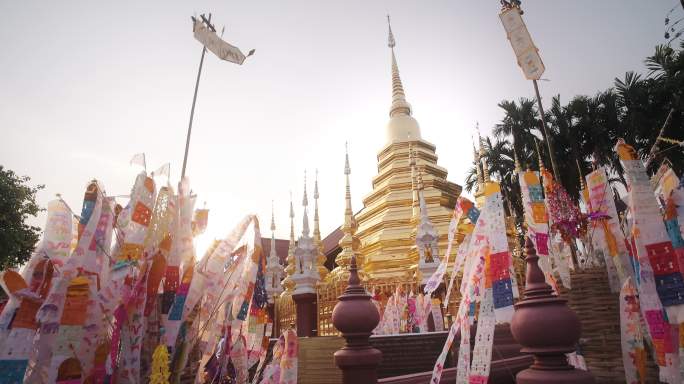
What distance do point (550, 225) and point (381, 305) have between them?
5987 millimetres

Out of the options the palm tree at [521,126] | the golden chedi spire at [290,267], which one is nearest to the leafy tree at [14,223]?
the golden chedi spire at [290,267]

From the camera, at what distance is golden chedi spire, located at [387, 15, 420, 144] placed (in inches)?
798

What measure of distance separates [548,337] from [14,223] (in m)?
20.9

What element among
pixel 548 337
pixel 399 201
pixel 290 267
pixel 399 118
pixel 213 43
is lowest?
pixel 548 337

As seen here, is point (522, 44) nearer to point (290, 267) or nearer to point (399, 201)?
point (290, 267)

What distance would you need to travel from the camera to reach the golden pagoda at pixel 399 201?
1502cm

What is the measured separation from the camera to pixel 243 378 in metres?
2.73

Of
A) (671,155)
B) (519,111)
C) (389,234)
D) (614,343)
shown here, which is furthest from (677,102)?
(614,343)

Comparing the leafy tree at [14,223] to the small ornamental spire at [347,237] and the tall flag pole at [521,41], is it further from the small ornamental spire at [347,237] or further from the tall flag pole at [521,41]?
the tall flag pole at [521,41]

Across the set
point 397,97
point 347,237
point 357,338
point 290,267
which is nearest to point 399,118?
point 397,97

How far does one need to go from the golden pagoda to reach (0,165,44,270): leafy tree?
1419cm

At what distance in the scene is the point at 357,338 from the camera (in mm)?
3059

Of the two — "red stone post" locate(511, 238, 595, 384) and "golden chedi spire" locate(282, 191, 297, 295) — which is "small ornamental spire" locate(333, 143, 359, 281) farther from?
"red stone post" locate(511, 238, 595, 384)

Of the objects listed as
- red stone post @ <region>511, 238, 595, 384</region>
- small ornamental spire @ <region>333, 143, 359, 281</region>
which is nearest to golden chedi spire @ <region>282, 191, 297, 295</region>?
small ornamental spire @ <region>333, 143, 359, 281</region>
